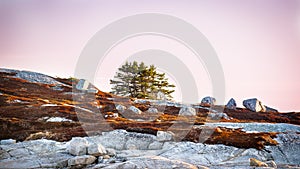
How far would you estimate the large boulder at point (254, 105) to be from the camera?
53281 millimetres

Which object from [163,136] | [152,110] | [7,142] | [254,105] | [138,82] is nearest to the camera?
[7,142]

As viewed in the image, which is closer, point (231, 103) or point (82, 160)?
point (82, 160)

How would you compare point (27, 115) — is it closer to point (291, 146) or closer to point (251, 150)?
point (251, 150)

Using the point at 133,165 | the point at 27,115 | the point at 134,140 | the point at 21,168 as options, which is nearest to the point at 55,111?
the point at 27,115

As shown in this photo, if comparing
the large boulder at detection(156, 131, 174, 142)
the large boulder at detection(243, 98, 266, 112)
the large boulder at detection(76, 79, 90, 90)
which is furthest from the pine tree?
the large boulder at detection(156, 131, 174, 142)

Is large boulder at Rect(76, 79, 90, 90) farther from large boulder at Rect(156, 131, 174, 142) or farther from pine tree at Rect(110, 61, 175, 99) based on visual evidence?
large boulder at Rect(156, 131, 174, 142)

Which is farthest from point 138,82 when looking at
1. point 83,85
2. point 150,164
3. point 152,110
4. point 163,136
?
point 150,164

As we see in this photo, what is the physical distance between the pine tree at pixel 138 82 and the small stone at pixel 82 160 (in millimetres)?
48810

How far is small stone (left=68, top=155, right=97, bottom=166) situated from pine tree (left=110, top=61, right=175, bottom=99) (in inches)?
1922

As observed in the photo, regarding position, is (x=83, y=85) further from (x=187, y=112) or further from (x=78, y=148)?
(x=78, y=148)

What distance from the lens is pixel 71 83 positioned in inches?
2410

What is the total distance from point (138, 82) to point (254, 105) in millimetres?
25956

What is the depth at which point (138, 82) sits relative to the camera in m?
64.9

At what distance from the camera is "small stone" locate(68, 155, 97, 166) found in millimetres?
14755
